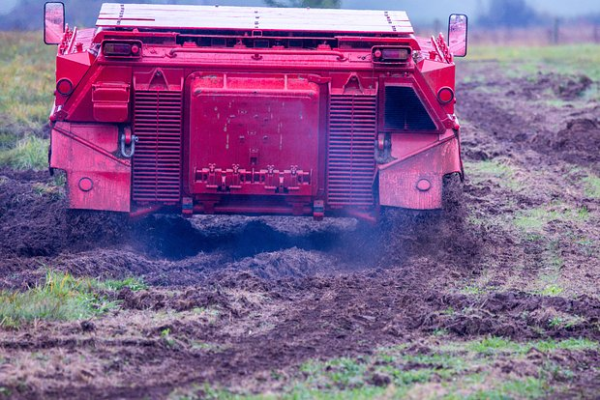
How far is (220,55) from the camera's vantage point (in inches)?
387

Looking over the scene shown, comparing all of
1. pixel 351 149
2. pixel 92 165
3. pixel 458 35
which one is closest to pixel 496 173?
pixel 458 35

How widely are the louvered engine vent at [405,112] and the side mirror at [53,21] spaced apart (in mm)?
3401

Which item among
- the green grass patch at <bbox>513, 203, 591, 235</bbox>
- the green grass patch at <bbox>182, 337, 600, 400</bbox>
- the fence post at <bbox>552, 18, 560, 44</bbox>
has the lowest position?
the green grass patch at <bbox>182, 337, 600, 400</bbox>

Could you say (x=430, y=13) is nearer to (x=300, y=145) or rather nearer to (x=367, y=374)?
(x=300, y=145)

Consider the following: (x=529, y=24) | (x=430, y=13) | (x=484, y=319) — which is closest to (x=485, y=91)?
(x=430, y=13)

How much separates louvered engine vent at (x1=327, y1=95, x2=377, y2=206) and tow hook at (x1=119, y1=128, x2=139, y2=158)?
1660 mm

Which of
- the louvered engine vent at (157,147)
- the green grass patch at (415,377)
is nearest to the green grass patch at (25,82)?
the louvered engine vent at (157,147)

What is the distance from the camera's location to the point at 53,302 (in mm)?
7848

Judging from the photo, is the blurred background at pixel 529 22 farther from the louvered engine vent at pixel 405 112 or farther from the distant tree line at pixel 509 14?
the louvered engine vent at pixel 405 112

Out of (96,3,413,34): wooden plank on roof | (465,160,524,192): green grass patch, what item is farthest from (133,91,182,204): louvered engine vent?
(465,160,524,192): green grass patch

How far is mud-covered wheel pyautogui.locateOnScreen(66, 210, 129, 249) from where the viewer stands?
999cm

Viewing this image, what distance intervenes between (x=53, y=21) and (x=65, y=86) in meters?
1.79

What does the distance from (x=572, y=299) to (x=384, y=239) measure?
2.31 m

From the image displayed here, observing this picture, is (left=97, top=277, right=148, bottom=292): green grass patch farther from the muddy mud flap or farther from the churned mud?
the muddy mud flap
